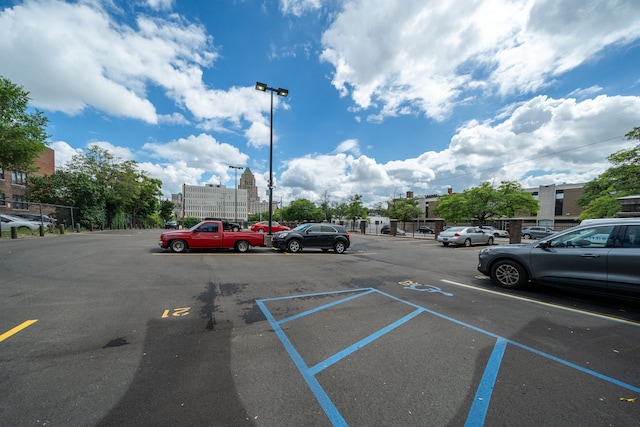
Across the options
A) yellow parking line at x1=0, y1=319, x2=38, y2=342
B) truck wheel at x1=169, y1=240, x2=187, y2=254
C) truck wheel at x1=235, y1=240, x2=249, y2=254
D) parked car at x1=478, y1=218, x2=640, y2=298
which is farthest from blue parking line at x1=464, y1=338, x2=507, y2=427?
truck wheel at x1=169, y1=240, x2=187, y2=254

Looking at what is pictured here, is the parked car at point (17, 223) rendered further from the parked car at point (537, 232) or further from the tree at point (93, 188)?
the parked car at point (537, 232)

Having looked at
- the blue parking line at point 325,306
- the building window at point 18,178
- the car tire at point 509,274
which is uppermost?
the building window at point 18,178

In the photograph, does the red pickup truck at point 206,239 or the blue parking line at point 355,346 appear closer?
the blue parking line at point 355,346

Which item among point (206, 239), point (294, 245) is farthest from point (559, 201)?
point (206, 239)

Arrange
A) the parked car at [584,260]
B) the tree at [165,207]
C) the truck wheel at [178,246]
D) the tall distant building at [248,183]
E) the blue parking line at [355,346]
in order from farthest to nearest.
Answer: the tall distant building at [248,183] < the tree at [165,207] < the truck wheel at [178,246] < the parked car at [584,260] < the blue parking line at [355,346]

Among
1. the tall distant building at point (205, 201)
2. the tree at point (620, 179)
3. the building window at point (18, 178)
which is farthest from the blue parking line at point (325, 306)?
the tall distant building at point (205, 201)

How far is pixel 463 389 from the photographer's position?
8.21 ft

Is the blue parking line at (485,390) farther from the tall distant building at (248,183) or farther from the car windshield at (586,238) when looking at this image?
the tall distant building at (248,183)

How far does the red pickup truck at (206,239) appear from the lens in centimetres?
1152

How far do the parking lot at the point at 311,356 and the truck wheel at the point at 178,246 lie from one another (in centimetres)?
539

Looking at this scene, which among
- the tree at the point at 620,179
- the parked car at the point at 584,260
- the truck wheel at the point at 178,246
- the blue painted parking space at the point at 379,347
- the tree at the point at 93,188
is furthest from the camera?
the tree at the point at 93,188

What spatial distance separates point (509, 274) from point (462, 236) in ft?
43.1

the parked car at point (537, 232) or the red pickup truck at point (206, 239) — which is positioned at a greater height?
the red pickup truck at point (206, 239)

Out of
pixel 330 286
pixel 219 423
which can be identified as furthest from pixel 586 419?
pixel 330 286
